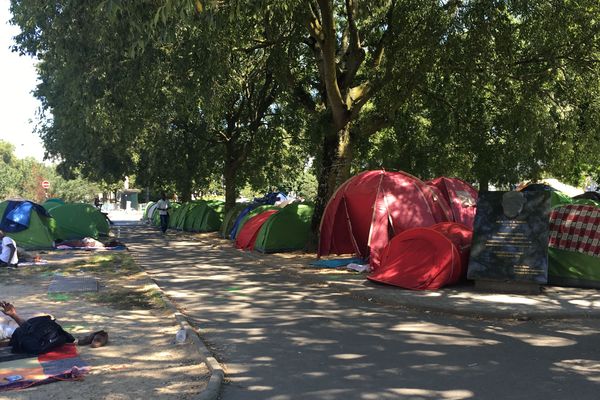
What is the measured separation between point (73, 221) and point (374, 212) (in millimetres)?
12738

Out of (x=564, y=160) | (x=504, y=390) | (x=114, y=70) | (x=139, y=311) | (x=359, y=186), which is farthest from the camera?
(x=564, y=160)

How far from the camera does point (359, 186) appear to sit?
1374 cm

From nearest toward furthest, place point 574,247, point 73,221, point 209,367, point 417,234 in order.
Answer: point 209,367, point 574,247, point 417,234, point 73,221

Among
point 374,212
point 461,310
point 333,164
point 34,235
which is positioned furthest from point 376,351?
point 34,235

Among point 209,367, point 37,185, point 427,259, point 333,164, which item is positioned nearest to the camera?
point 209,367

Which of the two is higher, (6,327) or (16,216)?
(16,216)

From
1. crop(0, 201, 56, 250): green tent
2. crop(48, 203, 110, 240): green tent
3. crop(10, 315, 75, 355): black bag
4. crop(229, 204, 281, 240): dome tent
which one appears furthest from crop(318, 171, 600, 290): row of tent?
crop(48, 203, 110, 240): green tent

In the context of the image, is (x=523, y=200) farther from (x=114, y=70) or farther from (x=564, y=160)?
(x=564, y=160)

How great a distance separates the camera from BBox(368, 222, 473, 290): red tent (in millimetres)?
9992

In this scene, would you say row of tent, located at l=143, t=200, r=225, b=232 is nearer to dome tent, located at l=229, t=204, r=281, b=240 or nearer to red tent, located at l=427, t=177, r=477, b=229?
dome tent, located at l=229, t=204, r=281, b=240

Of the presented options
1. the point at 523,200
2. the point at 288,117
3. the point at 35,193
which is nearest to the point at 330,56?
the point at 523,200

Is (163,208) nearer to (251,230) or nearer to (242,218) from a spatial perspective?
(242,218)

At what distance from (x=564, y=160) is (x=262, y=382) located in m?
18.5

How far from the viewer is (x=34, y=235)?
17.5 m
